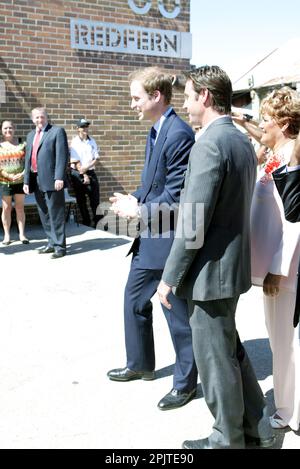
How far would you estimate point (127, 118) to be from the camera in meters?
10.2

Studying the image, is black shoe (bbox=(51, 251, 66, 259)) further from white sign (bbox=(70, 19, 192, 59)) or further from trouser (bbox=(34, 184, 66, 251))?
white sign (bbox=(70, 19, 192, 59))

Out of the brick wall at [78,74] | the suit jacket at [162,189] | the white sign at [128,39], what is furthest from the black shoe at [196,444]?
the white sign at [128,39]

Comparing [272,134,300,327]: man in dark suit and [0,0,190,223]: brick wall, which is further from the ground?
[0,0,190,223]: brick wall

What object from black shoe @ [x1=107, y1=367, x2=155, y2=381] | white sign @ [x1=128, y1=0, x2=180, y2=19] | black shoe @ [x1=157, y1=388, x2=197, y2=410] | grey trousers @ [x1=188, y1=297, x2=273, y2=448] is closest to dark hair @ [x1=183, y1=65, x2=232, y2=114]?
grey trousers @ [x1=188, y1=297, x2=273, y2=448]

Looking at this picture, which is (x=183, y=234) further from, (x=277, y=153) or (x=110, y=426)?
(x=110, y=426)

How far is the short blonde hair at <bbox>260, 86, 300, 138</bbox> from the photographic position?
2789 mm

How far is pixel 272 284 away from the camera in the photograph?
9.20 ft

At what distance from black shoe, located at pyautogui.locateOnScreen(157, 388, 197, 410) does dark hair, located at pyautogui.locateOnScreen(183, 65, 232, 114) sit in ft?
5.71

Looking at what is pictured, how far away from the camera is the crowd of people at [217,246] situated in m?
2.43

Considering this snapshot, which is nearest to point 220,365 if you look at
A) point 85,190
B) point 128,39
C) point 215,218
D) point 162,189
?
point 215,218

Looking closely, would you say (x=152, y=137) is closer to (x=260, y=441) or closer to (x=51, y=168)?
(x=260, y=441)

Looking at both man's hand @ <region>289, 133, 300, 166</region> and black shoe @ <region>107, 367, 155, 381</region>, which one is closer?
man's hand @ <region>289, 133, 300, 166</region>

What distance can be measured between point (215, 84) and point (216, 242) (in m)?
0.72

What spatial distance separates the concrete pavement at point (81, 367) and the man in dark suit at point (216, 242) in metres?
0.59
